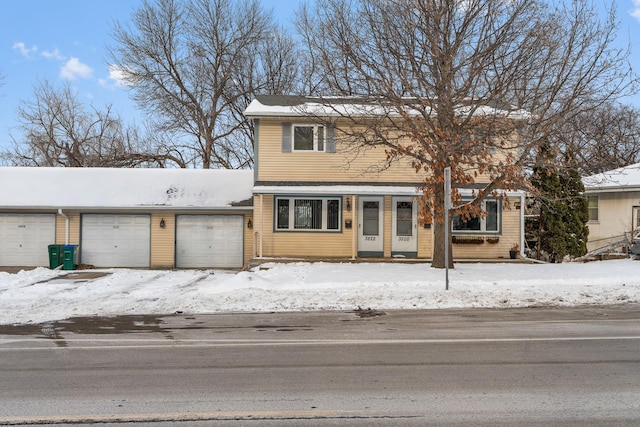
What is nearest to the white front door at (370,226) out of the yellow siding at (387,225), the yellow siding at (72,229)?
the yellow siding at (387,225)

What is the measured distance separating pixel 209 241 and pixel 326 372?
15.3 metres

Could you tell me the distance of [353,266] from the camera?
17.0 metres

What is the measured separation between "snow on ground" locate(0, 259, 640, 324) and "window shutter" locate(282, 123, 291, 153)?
4652 mm

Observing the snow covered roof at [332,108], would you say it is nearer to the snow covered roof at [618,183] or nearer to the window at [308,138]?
the window at [308,138]

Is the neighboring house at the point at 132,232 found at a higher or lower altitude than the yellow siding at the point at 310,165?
lower

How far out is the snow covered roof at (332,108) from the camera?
16.2m

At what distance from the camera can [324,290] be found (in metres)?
12.9

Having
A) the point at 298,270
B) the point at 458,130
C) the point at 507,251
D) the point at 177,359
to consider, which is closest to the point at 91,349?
the point at 177,359

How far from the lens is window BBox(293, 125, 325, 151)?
765 inches

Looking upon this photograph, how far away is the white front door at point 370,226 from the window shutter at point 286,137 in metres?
3.31

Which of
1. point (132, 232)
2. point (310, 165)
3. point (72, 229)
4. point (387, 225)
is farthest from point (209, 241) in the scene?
point (387, 225)

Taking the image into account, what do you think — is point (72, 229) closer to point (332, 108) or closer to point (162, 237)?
point (162, 237)

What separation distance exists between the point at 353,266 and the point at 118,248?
993cm

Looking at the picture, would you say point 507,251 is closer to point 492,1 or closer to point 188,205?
point 492,1
